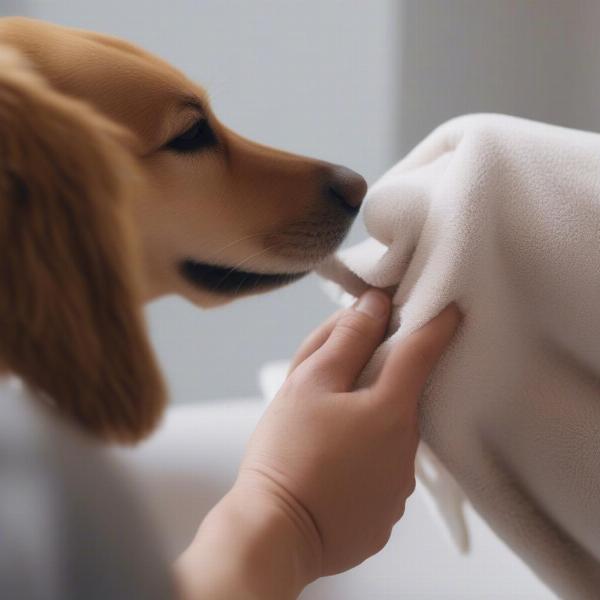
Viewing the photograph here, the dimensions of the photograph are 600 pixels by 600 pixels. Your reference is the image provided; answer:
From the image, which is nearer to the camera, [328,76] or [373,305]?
[373,305]

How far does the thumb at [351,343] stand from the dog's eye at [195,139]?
148 mm

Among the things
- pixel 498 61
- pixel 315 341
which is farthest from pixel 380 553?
pixel 498 61

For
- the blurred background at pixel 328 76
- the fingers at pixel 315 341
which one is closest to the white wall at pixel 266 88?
the blurred background at pixel 328 76

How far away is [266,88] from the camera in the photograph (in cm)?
64

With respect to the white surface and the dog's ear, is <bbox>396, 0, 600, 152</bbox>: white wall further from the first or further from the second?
the dog's ear

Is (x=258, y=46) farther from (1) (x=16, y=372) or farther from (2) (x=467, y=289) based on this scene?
(1) (x=16, y=372)

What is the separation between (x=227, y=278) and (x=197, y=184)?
0.07 meters

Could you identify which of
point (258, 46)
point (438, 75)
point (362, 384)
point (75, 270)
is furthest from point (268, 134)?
point (75, 270)

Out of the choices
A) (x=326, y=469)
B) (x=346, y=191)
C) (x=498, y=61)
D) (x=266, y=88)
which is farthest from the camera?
(x=498, y=61)

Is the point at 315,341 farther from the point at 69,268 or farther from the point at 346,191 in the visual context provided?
the point at 69,268

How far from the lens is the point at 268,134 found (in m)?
0.67

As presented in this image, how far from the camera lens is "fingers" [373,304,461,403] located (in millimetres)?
414

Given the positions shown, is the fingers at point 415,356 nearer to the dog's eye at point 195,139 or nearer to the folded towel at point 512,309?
the folded towel at point 512,309

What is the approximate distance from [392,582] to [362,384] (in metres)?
0.23
